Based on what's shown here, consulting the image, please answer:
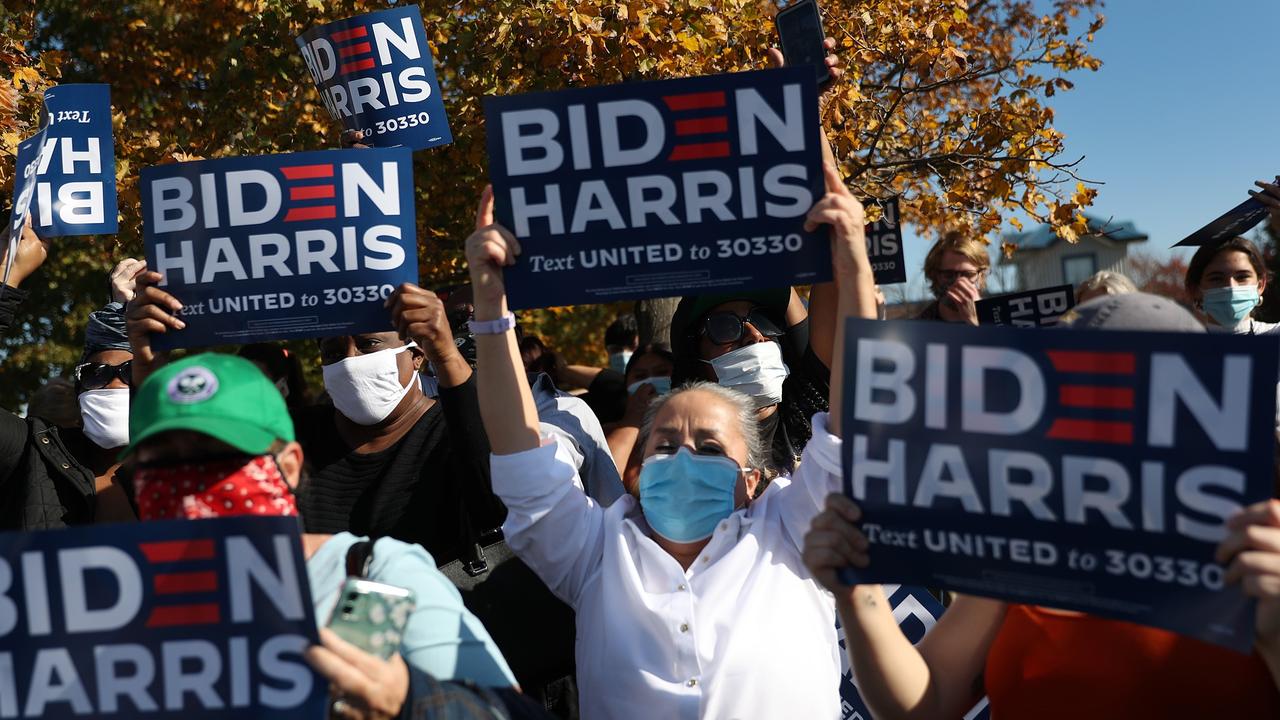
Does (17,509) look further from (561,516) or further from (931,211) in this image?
(931,211)

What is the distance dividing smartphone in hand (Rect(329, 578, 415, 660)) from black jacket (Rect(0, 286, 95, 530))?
2.41m

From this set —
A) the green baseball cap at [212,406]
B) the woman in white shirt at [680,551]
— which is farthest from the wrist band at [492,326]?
the green baseball cap at [212,406]

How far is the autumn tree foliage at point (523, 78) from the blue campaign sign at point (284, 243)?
13.8ft

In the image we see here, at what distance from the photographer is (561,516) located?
329 cm

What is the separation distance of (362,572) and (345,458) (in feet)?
5.88

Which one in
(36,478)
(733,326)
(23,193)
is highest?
(23,193)

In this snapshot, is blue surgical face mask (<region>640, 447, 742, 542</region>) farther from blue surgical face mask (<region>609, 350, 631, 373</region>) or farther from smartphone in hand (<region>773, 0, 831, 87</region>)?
blue surgical face mask (<region>609, 350, 631, 373</region>)

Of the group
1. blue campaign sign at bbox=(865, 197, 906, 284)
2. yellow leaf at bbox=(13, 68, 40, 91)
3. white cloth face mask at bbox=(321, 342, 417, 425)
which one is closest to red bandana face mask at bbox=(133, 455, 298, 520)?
white cloth face mask at bbox=(321, 342, 417, 425)

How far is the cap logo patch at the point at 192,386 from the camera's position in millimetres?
2387

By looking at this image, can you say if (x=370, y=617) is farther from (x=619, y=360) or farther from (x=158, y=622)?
(x=619, y=360)

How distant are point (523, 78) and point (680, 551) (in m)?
6.72

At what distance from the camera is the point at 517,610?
12.9ft

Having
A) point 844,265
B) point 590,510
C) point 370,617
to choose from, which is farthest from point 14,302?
point 844,265

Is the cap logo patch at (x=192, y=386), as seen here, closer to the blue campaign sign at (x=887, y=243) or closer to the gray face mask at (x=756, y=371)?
the gray face mask at (x=756, y=371)
